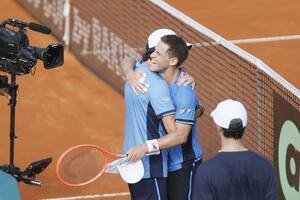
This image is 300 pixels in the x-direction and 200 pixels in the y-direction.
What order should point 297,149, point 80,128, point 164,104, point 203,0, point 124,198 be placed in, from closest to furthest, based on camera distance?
point 164,104 < point 297,149 < point 124,198 < point 80,128 < point 203,0

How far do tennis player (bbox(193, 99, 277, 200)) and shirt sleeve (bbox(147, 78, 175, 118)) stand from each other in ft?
3.55

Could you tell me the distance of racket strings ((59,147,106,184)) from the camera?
850cm

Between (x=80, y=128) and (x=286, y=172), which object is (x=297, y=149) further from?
(x=80, y=128)

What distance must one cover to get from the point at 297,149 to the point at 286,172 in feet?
0.90

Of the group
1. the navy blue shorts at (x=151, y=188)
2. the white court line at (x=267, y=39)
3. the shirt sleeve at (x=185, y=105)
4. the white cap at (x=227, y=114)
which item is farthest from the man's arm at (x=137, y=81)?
the white court line at (x=267, y=39)

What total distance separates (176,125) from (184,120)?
8 centimetres

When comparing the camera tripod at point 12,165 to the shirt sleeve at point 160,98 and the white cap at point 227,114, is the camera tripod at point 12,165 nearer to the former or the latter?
the shirt sleeve at point 160,98

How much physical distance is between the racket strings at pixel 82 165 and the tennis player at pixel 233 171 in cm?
151

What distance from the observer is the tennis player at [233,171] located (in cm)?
710

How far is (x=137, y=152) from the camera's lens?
27.2ft

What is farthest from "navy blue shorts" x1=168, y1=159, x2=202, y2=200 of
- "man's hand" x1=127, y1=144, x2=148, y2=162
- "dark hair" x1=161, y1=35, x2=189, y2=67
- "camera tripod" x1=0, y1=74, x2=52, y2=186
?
"camera tripod" x1=0, y1=74, x2=52, y2=186

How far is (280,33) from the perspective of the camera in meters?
15.6

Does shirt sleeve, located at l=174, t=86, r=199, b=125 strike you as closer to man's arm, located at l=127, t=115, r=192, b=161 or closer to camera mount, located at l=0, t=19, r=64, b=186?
man's arm, located at l=127, t=115, r=192, b=161

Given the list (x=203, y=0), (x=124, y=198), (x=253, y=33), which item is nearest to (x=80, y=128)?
(x=124, y=198)
